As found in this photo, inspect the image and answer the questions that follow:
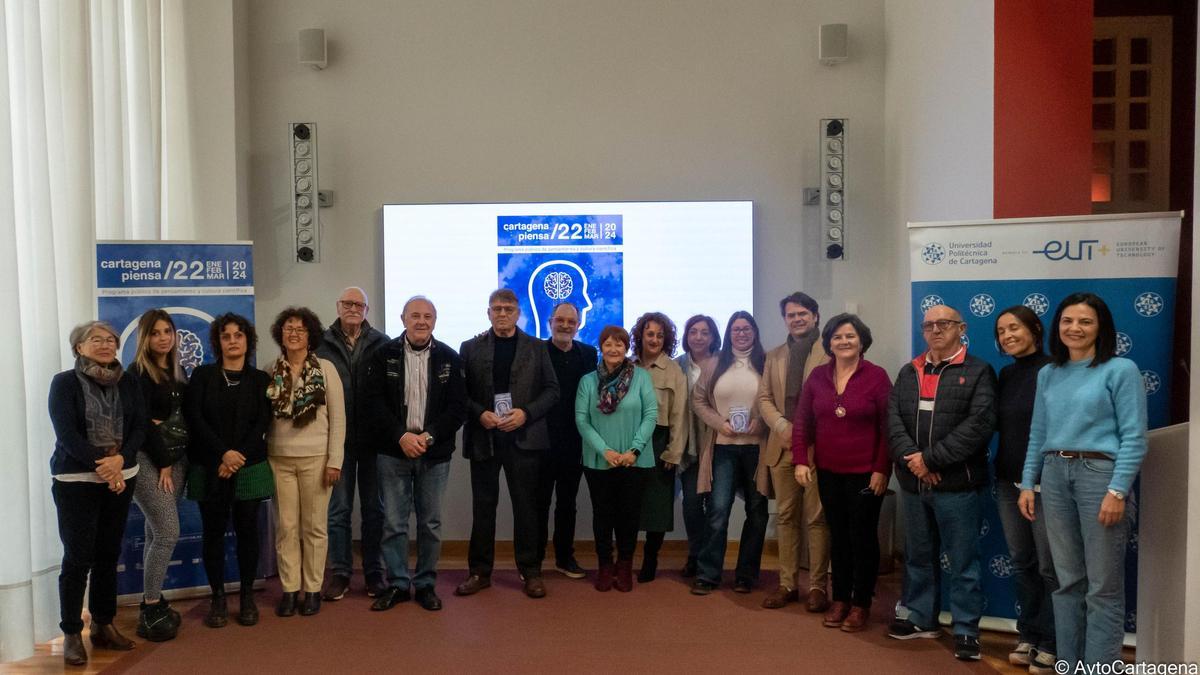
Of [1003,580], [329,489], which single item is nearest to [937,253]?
[1003,580]

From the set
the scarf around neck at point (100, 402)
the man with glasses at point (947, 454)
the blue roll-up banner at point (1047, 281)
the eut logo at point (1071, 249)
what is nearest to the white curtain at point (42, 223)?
the scarf around neck at point (100, 402)

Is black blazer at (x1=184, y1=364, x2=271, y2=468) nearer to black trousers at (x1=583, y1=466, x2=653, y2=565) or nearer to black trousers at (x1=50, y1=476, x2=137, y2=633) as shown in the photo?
black trousers at (x1=50, y1=476, x2=137, y2=633)

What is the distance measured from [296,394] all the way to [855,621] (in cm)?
285

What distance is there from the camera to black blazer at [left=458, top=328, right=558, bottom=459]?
16.4 ft

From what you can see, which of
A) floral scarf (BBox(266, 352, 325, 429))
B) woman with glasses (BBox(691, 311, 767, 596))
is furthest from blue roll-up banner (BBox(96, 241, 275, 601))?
woman with glasses (BBox(691, 311, 767, 596))

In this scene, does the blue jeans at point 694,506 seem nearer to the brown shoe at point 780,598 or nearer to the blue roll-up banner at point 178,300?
the brown shoe at point 780,598

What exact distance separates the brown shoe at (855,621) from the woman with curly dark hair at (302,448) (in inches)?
99.4

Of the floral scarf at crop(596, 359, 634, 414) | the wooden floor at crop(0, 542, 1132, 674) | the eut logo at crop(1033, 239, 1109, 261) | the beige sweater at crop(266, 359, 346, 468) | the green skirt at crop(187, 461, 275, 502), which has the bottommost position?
the wooden floor at crop(0, 542, 1132, 674)

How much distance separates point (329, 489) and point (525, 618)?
116 cm

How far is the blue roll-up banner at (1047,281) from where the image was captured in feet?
13.8

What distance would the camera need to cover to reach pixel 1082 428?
3.51 meters

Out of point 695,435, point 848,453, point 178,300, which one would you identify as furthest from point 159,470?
point 848,453

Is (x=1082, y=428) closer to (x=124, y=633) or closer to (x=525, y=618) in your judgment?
(x=525, y=618)

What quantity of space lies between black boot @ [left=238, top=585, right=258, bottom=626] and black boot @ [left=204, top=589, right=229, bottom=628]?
8cm
